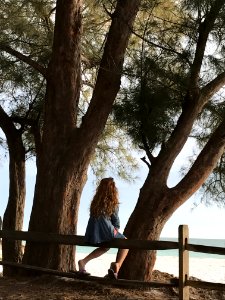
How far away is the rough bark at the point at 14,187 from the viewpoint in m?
10.7

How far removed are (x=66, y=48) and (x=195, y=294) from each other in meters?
4.08

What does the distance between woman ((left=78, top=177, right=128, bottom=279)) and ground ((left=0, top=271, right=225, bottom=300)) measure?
23 centimetres

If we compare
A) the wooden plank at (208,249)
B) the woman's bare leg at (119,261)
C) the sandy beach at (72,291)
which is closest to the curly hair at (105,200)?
the woman's bare leg at (119,261)

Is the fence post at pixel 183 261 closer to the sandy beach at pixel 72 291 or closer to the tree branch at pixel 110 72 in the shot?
the sandy beach at pixel 72 291

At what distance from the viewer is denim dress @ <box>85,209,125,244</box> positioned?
6551mm

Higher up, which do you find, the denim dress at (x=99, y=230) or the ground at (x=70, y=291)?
the denim dress at (x=99, y=230)

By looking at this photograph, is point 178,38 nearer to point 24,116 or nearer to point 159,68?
point 159,68

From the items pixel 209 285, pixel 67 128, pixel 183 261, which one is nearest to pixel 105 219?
pixel 183 261

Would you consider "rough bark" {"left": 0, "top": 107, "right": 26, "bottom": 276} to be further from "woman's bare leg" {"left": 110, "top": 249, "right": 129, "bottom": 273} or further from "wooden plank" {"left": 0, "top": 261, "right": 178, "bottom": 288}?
"woman's bare leg" {"left": 110, "top": 249, "right": 129, "bottom": 273}

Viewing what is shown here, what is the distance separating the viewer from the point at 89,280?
6.79 m

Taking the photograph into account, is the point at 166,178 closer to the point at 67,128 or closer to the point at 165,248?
the point at 67,128

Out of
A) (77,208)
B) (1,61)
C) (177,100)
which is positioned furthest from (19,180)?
(177,100)

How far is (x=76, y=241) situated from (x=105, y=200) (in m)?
0.67

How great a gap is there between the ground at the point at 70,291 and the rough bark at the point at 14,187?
3.32 meters
